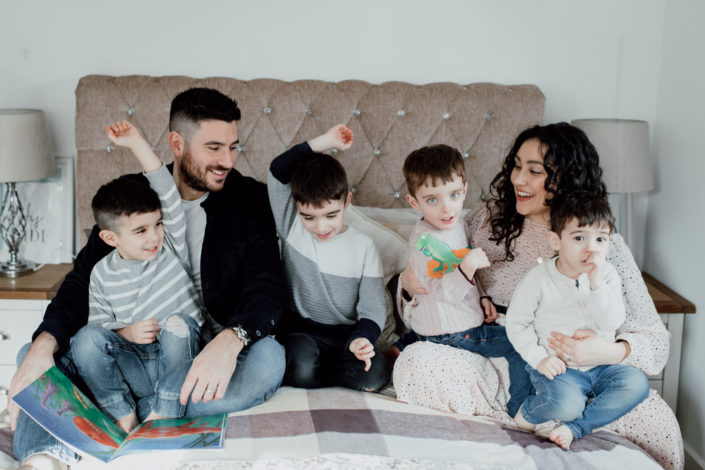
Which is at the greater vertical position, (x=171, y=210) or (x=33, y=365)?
(x=171, y=210)

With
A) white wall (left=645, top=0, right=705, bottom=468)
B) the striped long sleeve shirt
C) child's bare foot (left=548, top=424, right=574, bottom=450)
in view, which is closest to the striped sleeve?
→ the striped long sleeve shirt

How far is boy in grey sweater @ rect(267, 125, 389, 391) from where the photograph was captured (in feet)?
6.39

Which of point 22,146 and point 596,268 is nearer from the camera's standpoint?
point 596,268

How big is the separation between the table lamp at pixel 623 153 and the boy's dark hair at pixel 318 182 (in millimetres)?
1121

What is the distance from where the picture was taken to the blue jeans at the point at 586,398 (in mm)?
1744

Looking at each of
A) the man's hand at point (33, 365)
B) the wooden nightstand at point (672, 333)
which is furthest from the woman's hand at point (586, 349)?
the man's hand at point (33, 365)

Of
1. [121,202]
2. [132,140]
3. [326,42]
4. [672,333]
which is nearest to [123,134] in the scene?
[132,140]

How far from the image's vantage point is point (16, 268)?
2.62 m

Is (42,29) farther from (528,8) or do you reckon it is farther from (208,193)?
(528,8)

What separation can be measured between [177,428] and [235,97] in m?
1.36

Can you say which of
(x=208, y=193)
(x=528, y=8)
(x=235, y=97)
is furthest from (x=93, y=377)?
(x=528, y=8)

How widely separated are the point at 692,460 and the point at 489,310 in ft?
3.26

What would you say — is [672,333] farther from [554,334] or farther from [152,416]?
[152,416]

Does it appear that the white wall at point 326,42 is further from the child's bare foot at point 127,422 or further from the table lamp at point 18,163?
the child's bare foot at point 127,422
